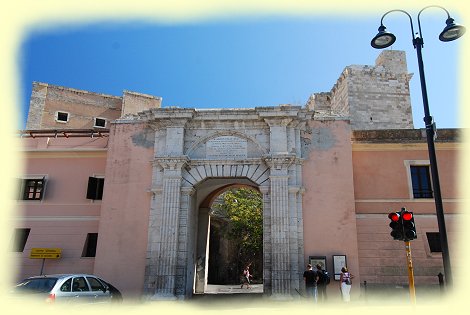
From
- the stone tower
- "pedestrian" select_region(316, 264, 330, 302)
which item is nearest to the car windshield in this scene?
"pedestrian" select_region(316, 264, 330, 302)

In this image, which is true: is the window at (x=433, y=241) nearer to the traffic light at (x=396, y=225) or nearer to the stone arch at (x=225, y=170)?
the stone arch at (x=225, y=170)

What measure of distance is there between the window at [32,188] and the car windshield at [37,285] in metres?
8.58

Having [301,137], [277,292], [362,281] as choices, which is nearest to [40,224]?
[277,292]

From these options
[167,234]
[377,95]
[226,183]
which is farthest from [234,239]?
[377,95]

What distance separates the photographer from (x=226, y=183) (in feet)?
62.3

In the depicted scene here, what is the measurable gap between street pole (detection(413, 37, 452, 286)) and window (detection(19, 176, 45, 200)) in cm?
1533

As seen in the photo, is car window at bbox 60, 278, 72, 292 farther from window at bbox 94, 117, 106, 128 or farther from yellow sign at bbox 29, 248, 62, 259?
window at bbox 94, 117, 106, 128

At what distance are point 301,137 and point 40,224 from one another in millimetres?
11388

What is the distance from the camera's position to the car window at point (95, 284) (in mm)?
11305

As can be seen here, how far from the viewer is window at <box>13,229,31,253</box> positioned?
1727 cm

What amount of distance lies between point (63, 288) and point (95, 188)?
8119mm

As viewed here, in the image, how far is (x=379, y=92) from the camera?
3338cm

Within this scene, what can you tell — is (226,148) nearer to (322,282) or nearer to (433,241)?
(322,282)

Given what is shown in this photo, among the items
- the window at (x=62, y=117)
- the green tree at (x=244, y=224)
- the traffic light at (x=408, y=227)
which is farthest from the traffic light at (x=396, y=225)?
the window at (x=62, y=117)
